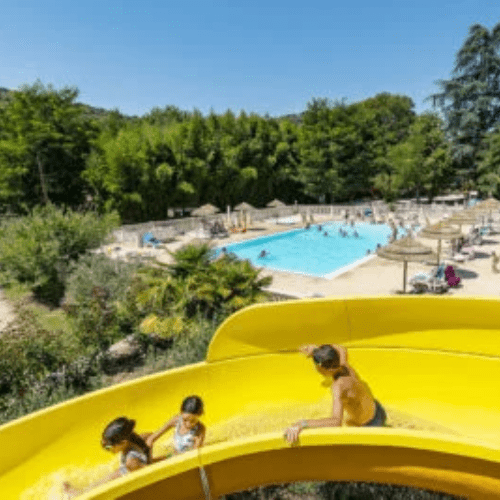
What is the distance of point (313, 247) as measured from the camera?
2606 cm

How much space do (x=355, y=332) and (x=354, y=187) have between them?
1424 inches

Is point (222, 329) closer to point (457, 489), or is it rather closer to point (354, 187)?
point (457, 489)

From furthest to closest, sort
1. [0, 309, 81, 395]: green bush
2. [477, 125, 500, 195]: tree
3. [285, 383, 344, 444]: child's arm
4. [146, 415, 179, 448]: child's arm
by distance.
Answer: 1. [477, 125, 500, 195]: tree
2. [0, 309, 81, 395]: green bush
3. [146, 415, 179, 448]: child's arm
4. [285, 383, 344, 444]: child's arm

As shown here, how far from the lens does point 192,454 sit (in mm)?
3340

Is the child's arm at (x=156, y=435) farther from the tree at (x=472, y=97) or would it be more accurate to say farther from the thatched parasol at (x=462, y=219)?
the tree at (x=472, y=97)

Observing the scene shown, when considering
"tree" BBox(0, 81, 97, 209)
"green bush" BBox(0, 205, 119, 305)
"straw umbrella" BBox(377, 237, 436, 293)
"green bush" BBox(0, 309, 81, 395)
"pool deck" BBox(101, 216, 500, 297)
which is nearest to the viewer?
"green bush" BBox(0, 309, 81, 395)

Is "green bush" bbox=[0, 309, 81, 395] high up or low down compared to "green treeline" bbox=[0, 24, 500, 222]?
down

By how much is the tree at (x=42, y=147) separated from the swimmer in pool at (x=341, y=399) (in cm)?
2988

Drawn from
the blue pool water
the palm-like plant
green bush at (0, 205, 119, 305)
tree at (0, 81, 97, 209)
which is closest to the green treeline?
tree at (0, 81, 97, 209)

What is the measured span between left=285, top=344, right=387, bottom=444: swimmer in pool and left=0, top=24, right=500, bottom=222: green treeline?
2871 cm

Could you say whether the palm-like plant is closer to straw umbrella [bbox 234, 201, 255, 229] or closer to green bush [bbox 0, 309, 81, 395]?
green bush [bbox 0, 309, 81, 395]

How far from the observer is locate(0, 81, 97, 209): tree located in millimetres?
29859

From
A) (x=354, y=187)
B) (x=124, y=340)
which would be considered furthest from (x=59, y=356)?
(x=354, y=187)

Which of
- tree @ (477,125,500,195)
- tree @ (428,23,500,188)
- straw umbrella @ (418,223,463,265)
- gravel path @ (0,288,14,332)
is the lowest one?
gravel path @ (0,288,14,332)
